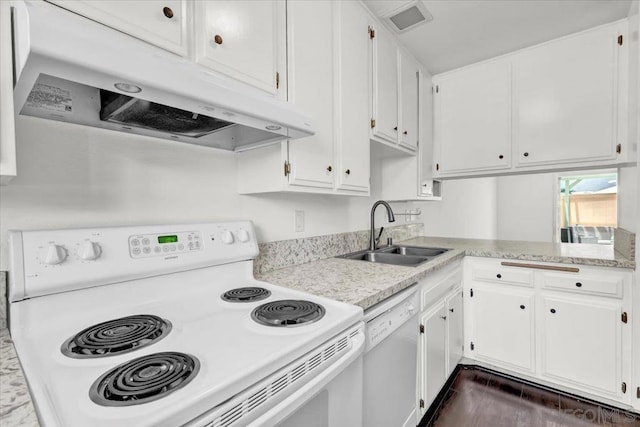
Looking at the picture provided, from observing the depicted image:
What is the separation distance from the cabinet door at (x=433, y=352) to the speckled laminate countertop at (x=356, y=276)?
0.88 ft

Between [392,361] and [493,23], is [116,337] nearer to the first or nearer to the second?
[392,361]

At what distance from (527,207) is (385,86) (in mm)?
4616

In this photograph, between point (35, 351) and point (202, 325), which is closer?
point (35, 351)

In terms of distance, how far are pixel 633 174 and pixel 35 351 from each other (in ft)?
9.15

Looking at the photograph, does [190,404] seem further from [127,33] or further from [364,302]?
[127,33]

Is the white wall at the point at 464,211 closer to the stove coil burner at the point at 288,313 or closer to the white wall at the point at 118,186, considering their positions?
the white wall at the point at 118,186

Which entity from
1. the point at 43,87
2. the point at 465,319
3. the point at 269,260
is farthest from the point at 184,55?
the point at 465,319

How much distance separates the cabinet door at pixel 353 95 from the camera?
5.09 ft

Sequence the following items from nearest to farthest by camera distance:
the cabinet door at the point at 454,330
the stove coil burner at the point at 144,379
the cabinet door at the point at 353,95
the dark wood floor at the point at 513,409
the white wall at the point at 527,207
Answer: the stove coil burner at the point at 144,379, the cabinet door at the point at 353,95, the dark wood floor at the point at 513,409, the cabinet door at the point at 454,330, the white wall at the point at 527,207

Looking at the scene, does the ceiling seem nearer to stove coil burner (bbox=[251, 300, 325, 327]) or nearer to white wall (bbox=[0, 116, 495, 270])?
white wall (bbox=[0, 116, 495, 270])

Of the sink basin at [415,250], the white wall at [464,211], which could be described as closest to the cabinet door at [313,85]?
the sink basin at [415,250]

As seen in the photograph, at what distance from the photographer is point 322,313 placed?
896 millimetres

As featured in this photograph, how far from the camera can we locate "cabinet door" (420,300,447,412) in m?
1.57

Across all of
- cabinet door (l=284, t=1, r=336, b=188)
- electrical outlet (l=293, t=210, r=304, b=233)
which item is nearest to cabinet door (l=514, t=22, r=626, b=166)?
cabinet door (l=284, t=1, r=336, b=188)
